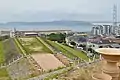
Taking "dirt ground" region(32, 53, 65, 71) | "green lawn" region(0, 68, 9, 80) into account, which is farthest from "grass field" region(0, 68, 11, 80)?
"dirt ground" region(32, 53, 65, 71)

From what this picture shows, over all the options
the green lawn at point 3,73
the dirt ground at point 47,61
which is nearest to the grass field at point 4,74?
the green lawn at point 3,73

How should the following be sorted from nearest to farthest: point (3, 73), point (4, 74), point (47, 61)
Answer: point (4, 74) → point (3, 73) → point (47, 61)

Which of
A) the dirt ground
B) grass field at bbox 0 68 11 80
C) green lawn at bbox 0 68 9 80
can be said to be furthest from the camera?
the dirt ground

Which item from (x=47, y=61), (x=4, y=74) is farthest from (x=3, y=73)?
(x=47, y=61)

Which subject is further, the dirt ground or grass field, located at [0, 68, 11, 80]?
the dirt ground

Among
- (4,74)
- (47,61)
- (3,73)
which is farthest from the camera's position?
(47,61)

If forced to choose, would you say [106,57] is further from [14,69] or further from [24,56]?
[24,56]

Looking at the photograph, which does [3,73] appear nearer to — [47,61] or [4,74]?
[4,74]

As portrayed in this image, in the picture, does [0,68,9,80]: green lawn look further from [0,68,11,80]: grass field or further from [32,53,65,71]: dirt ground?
[32,53,65,71]: dirt ground

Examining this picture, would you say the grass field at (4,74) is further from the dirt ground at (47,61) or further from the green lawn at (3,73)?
the dirt ground at (47,61)
